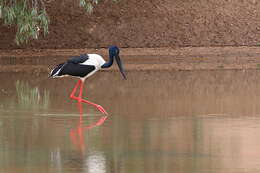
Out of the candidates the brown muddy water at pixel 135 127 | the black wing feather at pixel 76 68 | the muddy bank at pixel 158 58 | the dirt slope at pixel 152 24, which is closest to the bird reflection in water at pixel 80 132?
the brown muddy water at pixel 135 127

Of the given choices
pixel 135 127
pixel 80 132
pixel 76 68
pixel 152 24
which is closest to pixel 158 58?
pixel 152 24

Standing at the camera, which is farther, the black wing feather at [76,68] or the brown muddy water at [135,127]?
the black wing feather at [76,68]

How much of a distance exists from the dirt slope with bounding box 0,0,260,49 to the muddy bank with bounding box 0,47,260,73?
34.5 inches

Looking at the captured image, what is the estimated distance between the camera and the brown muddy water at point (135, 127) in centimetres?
954

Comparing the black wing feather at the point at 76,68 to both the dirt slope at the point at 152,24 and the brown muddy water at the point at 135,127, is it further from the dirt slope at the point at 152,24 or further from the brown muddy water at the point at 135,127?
the dirt slope at the point at 152,24

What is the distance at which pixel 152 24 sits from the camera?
100 ft

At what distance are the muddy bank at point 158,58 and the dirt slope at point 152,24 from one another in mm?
876

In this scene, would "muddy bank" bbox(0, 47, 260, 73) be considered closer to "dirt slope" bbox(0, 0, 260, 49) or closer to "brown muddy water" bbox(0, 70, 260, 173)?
"dirt slope" bbox(0, 0, 260, 49)

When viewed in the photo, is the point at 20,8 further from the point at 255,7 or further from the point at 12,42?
the point at 255,7

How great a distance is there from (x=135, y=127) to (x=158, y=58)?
1402cm

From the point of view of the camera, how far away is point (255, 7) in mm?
31125

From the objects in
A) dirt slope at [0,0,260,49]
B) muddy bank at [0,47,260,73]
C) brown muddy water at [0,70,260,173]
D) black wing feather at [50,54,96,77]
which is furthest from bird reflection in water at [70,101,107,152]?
dirt slope at [0,0,260,49]

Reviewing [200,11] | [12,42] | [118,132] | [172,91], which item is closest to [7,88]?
[172,91]

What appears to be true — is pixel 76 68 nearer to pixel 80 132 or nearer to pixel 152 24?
pixel 80 132
